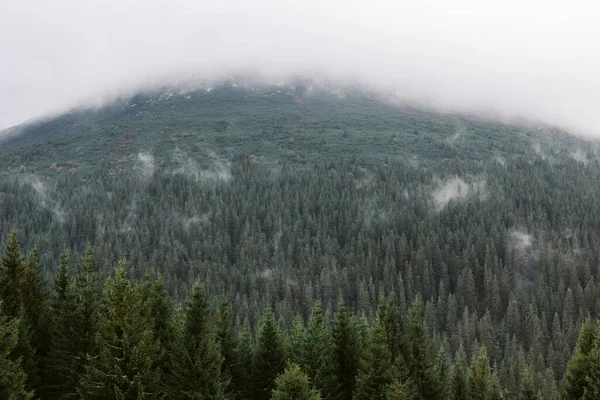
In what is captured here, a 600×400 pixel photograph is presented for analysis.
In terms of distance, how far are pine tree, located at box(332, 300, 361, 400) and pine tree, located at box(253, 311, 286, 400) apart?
5438mm

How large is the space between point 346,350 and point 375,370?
6.96 meters

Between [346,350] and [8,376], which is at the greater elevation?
[8,376]

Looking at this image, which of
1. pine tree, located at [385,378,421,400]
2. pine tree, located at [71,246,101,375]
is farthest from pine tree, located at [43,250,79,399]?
pine tree, located at [385,378,421,400]

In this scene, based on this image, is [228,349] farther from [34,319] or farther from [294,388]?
[34,319]

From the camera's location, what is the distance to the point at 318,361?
42.9 meters

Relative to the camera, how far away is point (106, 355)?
30.6 meters

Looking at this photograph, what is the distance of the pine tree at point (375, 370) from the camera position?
4000cm

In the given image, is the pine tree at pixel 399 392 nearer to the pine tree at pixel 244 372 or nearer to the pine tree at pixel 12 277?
the pine tree at pixel 244 372

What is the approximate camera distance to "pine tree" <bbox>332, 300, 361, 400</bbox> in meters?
46.7

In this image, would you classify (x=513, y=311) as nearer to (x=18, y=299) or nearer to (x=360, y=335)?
(x=360, y=335)

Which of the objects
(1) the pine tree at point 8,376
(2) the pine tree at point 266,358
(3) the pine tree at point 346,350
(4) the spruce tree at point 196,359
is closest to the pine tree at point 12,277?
(4) the spruce tree at point 196,359

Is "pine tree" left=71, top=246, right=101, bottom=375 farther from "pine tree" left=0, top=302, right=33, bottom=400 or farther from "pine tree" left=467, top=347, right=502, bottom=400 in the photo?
"pine tree" left=467, top=347, right=502, bottom=400

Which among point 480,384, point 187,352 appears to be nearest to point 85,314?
point 187,352

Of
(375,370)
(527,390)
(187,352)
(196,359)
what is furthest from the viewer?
(527,390)
